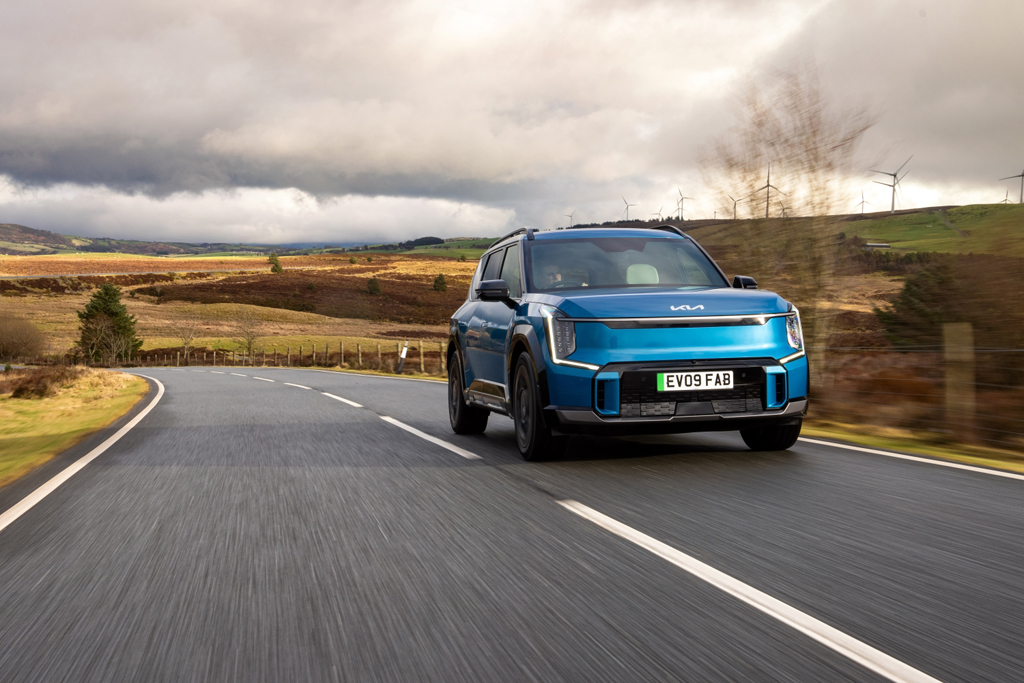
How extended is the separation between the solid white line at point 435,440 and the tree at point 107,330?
2859 inches

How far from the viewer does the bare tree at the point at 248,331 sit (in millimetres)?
73250

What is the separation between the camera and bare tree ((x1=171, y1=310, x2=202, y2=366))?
77.5 meters

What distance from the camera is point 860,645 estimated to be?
119 inches

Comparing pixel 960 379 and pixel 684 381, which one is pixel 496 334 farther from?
pixel 960 379

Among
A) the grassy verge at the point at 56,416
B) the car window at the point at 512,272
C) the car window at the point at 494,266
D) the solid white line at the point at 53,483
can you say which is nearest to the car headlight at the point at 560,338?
the car window at the point at 512,272

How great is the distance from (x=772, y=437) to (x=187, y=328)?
8401cm

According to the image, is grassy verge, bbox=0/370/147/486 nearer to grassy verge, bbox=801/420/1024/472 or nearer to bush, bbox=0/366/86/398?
bush, bbox=0/366/86/398

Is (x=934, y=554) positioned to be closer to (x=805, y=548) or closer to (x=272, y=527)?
(x=805, y=548)

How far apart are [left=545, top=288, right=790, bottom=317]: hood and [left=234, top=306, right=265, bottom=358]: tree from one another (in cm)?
6610

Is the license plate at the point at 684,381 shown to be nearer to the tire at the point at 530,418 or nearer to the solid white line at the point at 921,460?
the tire at the point at 530,418

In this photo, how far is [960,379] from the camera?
8.98m

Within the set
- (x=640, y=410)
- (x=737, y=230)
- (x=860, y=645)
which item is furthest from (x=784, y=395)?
(x=737, y=230)

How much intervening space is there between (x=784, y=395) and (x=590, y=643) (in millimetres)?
4139

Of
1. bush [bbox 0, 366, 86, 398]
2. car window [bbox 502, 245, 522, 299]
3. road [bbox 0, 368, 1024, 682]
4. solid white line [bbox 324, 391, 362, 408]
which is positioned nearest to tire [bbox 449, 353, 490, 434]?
car window [bbox 502, 245, 522, 299]
